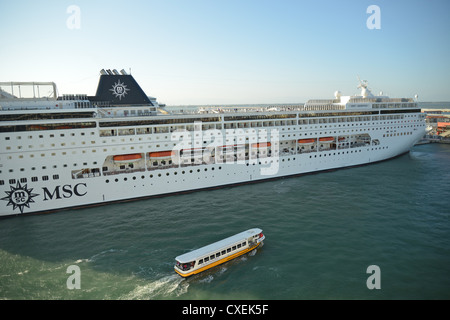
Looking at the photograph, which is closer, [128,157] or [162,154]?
[128,157]

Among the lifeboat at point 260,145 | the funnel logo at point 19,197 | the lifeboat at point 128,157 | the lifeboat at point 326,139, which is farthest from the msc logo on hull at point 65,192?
the lifeboat at point 326,139

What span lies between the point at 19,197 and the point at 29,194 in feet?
2.04

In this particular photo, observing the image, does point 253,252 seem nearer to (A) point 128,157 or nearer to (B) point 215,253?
(B) point 215,253

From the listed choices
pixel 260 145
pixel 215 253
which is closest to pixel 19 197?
pixel 215 253

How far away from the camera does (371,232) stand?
53.0 feet

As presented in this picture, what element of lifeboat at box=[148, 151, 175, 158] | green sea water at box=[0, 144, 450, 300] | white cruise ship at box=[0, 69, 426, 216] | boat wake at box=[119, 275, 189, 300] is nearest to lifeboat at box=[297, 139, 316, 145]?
white cruise ship at box=[0, 69, 426, 216]

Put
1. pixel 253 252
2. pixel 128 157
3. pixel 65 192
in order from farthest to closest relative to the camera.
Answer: pixel 128 157
pixel 65 192
pixel 253 252

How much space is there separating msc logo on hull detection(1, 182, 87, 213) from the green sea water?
1.16 m

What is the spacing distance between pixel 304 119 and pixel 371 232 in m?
15.6

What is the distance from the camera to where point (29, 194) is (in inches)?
757
